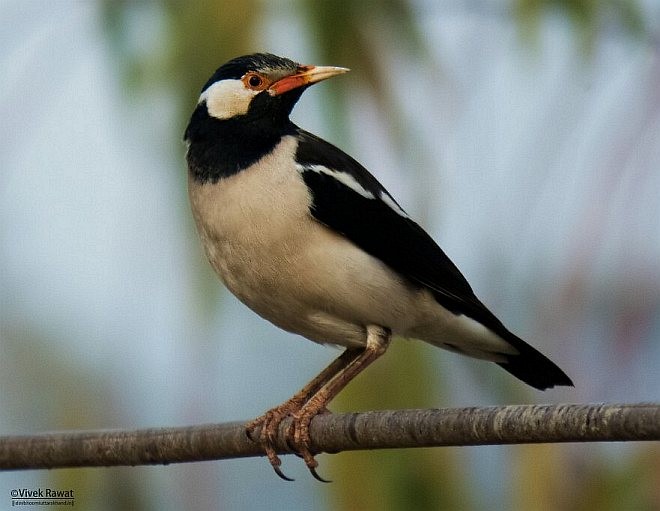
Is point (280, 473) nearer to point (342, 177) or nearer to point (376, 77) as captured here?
point (342, 177)

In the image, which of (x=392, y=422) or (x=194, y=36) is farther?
(x=194, y=36)

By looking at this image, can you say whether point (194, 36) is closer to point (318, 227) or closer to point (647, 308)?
Answer: point (318, 227)

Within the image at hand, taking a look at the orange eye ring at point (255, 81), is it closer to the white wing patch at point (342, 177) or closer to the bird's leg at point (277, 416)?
the white wing patch at point (342, 177)

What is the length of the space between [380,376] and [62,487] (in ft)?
4.84

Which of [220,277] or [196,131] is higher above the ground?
[196,131]

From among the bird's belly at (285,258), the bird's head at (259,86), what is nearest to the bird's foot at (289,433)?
the bird's belly at (285,258)

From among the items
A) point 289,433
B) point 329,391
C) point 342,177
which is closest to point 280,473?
point 289,433

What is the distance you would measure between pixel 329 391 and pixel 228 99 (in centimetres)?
128

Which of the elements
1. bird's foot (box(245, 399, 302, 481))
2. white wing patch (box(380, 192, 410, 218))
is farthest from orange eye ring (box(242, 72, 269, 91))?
bird's foot (box(245, 399, 302, 481))

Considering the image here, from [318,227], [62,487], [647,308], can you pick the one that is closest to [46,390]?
[62,487]

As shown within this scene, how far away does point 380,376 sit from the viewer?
548cm

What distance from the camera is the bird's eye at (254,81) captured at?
5.18 metres

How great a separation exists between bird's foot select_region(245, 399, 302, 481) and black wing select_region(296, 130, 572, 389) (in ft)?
2.36

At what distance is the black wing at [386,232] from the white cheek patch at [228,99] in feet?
0.85
